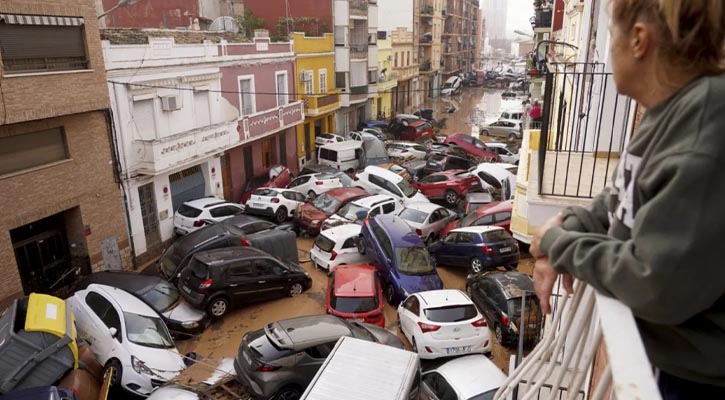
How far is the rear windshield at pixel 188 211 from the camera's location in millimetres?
16797

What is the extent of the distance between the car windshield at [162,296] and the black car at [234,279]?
212 mm

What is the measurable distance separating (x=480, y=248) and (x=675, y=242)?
1315cm

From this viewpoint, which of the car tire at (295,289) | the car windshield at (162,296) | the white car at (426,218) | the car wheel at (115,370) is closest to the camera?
the car wheel at (115,370)

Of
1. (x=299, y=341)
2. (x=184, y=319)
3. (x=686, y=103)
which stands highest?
(x=686, y=103)

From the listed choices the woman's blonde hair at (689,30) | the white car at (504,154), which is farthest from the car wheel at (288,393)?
the white car at (504,154)

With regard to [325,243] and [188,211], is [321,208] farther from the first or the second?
[188,211]

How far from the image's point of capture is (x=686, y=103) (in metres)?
1.24

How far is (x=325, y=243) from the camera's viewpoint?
14.7 meters

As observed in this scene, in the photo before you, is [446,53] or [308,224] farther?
[446,53]

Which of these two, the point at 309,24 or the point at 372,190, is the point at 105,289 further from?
the point at 309,24

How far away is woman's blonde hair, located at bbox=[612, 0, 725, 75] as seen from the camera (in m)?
1.28

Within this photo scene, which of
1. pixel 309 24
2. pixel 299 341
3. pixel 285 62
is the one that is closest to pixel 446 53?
pixel 309 24

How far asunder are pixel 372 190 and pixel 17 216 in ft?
38.6

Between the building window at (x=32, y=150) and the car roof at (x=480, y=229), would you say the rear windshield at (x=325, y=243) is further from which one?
the building window at (x=32, y=150)
